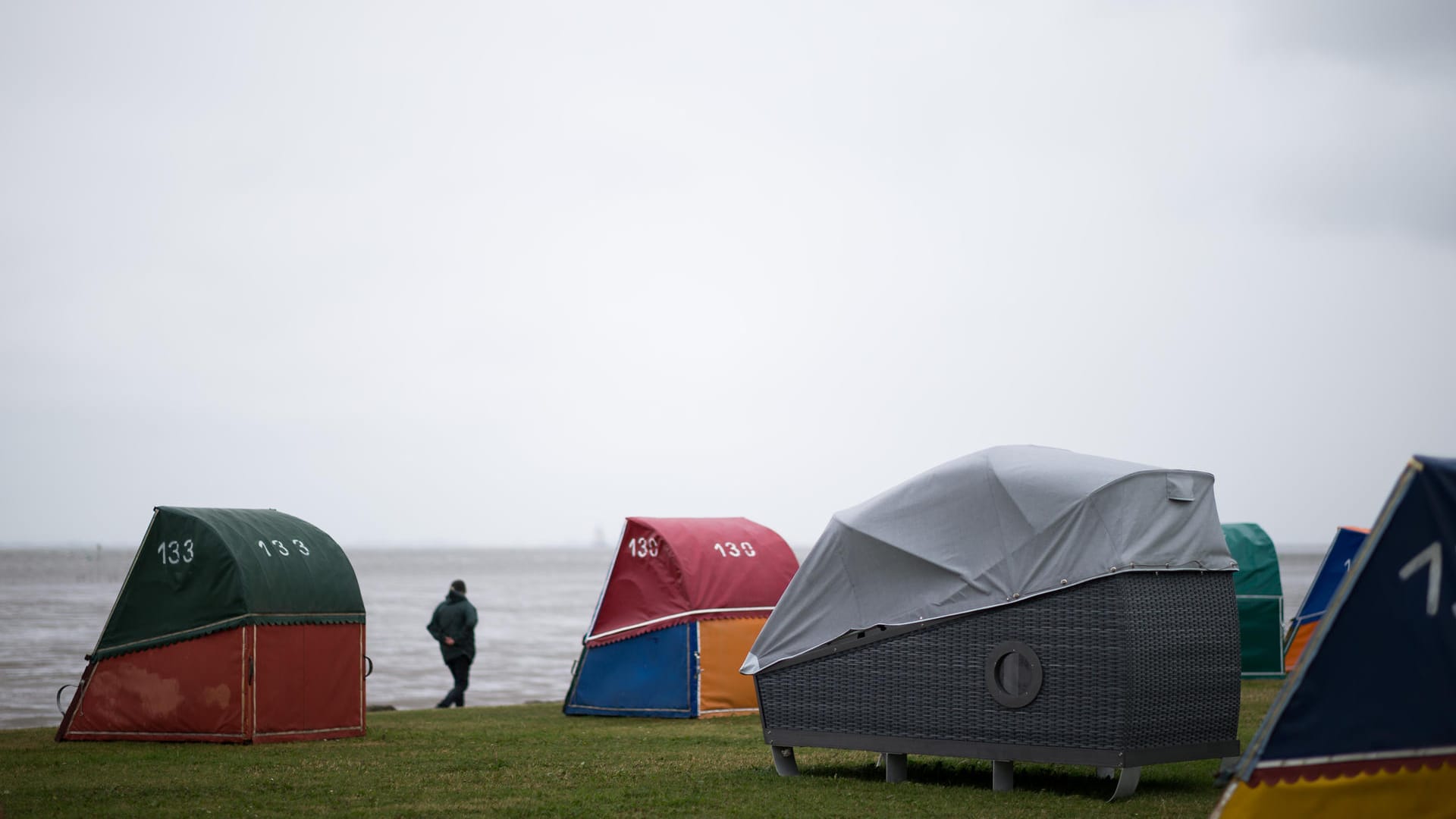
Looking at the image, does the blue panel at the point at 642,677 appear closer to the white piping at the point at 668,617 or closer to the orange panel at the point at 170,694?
the white piping at the point at 668,617

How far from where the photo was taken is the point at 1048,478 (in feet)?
31.4

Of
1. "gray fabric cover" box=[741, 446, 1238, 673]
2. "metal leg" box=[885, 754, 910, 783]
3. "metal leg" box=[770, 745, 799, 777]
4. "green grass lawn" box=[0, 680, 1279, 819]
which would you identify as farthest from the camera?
"metal leg" box=[770, 745, 799, 777]

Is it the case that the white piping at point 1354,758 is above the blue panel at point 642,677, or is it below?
above

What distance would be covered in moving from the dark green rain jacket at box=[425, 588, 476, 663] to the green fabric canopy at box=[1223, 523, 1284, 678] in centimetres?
1156

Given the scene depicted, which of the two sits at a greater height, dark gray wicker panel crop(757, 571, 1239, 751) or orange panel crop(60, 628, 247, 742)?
dark gray wicker panel crop(757, 571, 1239, 751)

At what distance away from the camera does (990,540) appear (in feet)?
31.3

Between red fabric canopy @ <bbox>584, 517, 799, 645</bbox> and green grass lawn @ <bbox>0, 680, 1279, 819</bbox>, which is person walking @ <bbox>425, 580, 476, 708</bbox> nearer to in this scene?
red fabric canopy @ <bbox>584, 517, 799, 645</bbox>

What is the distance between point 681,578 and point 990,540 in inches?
296

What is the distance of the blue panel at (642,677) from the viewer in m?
16.4

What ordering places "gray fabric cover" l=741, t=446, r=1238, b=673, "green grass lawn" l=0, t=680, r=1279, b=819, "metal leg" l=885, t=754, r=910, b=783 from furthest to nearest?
"metal leg" l=885, t=754, r=910, b=783, "gray fabric cover" l=741, t=446, r=1238, b=673, "green grass lawn" l=0, t=680, r=1279, b=819

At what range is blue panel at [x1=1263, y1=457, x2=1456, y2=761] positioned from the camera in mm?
5941

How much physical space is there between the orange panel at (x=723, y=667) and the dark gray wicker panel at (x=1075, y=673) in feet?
20.9

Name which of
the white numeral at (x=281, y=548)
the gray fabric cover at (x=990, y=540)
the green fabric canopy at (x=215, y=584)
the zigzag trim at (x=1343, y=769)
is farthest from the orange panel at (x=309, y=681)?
the zigzag trim at (x=1343, y=769)

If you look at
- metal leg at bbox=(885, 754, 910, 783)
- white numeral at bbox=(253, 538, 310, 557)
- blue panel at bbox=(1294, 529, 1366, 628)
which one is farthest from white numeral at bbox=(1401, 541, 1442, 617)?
blue panel at bbox=(1294, 529, 1366, 628)
